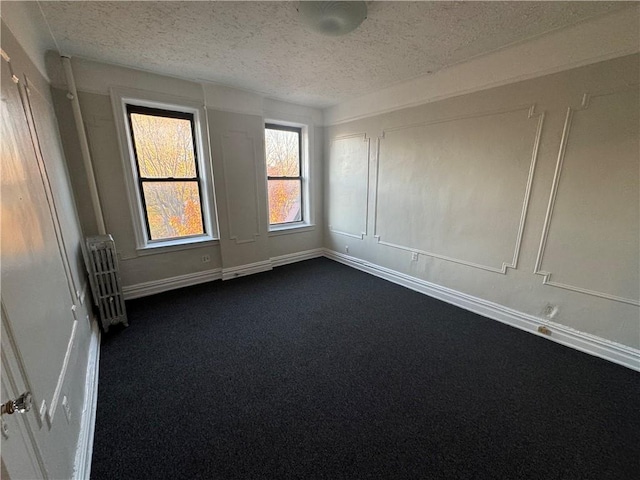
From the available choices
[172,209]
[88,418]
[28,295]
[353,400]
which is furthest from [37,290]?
[172,209]

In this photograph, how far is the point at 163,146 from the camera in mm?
3080

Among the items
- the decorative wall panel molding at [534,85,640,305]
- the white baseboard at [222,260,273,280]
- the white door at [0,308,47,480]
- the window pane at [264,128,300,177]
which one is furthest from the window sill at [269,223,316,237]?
the white door at [0,308,47,480]

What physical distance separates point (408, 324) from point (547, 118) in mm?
2170

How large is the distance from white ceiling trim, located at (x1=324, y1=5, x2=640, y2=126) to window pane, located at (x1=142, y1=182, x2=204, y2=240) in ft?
9.28

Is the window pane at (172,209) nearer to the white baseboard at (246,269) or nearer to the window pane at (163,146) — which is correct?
the window pane at (163,146)

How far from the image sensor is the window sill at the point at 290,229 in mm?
4121

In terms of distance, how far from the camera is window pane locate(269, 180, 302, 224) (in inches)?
164

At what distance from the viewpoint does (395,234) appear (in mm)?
3486

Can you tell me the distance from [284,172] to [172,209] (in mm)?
1748

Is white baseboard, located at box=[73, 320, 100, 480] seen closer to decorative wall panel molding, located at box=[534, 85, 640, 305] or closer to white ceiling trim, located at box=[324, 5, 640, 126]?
decorative wall panel molding, located at box=[534, 85, 640, 305]

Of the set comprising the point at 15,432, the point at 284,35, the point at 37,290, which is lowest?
the point at 15,432

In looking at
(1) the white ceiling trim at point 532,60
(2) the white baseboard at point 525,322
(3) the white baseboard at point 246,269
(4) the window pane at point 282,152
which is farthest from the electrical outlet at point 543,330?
(4) the window pane at point 282,152

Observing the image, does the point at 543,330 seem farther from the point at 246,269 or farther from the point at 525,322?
the point at 246,269

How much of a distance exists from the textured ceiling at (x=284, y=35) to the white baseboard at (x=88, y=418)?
2.45m
